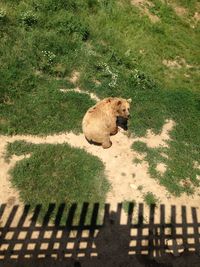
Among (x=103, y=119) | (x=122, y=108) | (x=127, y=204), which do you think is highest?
(x=122, y=108)

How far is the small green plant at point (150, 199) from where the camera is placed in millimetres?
8490

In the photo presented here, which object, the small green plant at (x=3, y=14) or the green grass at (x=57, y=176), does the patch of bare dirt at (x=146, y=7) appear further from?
the green grass at (x=57, y=176)

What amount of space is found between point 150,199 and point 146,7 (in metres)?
8.33

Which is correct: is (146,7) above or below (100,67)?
above

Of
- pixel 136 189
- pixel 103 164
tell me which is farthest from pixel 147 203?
pixel 103 164

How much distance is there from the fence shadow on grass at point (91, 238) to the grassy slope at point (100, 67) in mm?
1217

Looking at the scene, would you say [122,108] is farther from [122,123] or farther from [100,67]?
[100,67]

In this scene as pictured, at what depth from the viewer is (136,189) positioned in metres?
8.72

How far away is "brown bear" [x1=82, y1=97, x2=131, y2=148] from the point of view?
910 centimetres

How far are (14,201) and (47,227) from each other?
978 mm

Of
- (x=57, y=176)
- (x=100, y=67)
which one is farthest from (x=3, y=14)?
(x=57, y=176)

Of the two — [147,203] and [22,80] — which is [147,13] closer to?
[22,80]

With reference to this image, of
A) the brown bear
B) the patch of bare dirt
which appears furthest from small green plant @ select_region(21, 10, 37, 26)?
the brown bear

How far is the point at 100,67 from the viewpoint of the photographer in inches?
451
